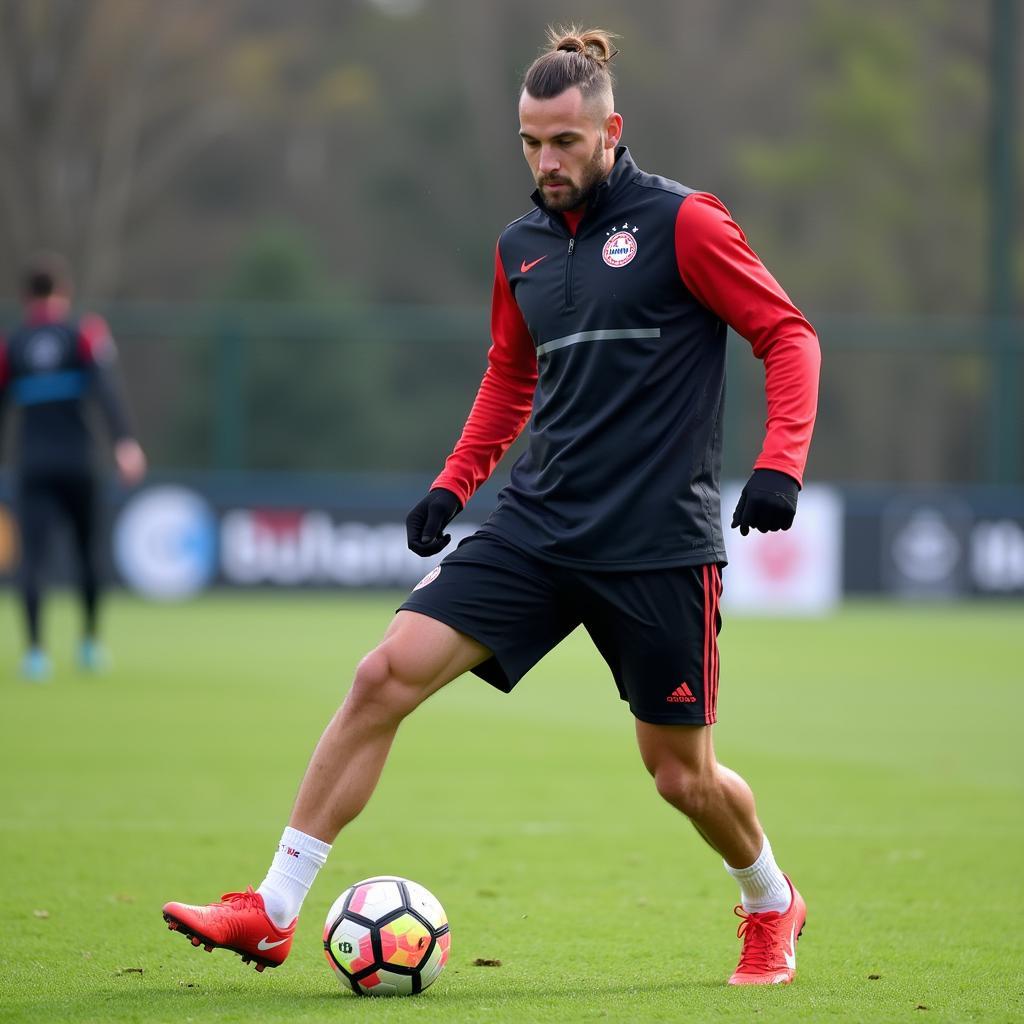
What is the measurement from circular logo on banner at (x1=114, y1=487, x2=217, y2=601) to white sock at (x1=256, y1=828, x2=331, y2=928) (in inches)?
612

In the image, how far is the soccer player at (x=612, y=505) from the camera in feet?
15.3

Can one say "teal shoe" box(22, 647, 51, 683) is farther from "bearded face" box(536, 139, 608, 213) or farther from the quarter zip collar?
"bearded face" box(536, 139, 608, 213)

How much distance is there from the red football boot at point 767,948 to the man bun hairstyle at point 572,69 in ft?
7.22

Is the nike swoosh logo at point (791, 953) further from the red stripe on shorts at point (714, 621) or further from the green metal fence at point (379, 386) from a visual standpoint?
the green metal fence at point (379, 386)

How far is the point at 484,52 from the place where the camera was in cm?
3531

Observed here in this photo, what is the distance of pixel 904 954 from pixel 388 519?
15.4 m

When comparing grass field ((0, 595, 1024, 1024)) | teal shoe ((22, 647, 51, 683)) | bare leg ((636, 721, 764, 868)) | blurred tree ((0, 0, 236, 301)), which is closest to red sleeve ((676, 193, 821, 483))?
bare leg ((636, 721, 764, 868))

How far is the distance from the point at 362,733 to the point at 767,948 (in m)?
1.22

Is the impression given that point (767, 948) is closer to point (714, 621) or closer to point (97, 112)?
point (714, 621)

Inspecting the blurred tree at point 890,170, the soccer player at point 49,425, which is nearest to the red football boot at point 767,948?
the soccer player at point 49,425

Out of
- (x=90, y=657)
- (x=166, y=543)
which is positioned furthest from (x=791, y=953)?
(x=166, y=543)

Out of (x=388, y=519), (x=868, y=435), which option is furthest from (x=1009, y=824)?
(x=868, y=435)

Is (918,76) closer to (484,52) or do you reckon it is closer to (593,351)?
(484,52)

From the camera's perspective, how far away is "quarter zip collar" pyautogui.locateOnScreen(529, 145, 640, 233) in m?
4.88
